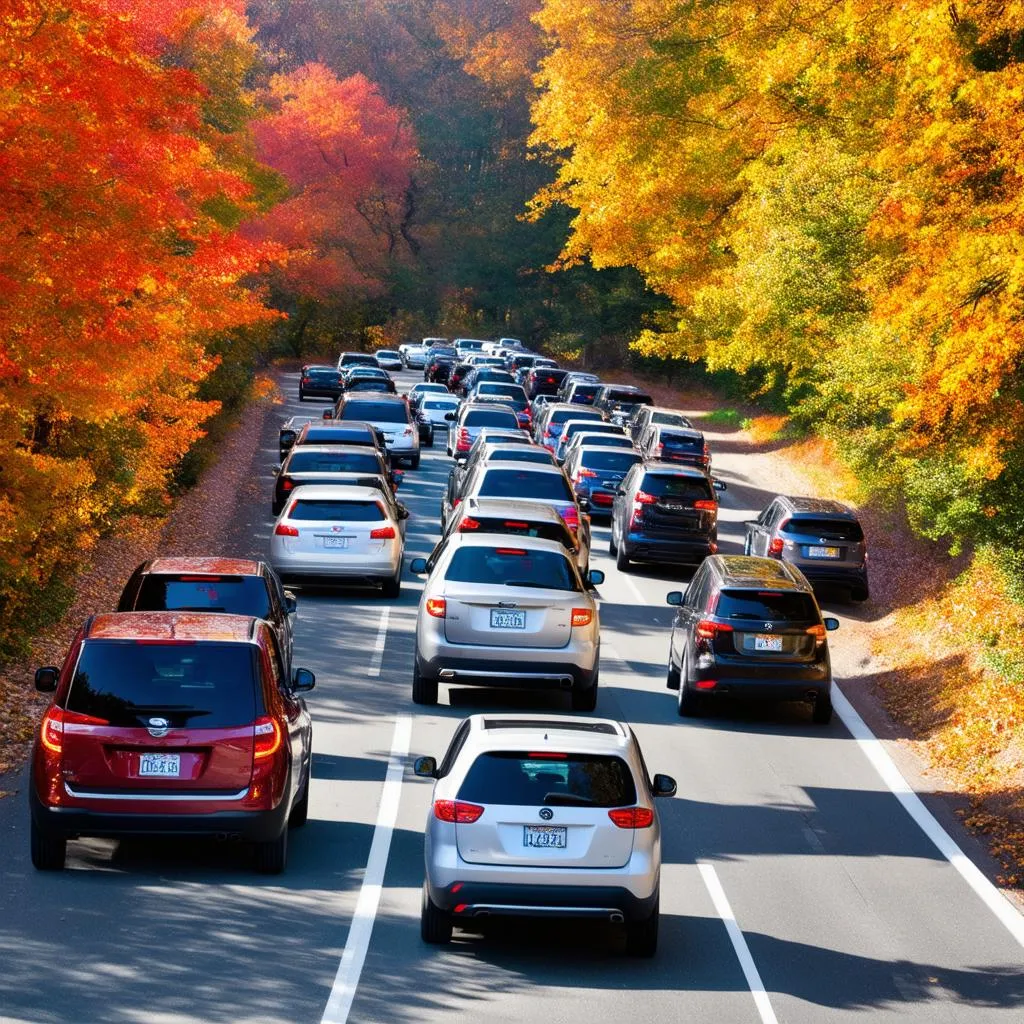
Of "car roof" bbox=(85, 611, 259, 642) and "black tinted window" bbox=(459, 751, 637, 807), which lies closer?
"black tinted window" bbox=(459, 751, 637, 807)

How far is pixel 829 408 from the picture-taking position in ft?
111

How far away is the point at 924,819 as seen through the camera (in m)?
15.0

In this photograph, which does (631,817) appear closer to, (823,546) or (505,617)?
(505,617)

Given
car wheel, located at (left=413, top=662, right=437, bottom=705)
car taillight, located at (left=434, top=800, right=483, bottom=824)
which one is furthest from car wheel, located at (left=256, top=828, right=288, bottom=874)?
car wheel, located at (left=413, top=662, right=437, bottom=705)

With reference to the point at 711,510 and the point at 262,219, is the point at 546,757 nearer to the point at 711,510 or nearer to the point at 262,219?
the point at 711,510

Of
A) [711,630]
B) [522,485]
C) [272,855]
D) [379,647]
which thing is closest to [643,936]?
[272,855]

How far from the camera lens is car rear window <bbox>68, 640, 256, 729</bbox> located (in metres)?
11.1

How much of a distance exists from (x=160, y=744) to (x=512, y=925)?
258 cm

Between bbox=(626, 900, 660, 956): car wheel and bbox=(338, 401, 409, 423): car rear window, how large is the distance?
30487 mm

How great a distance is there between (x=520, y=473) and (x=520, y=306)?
74.2 m

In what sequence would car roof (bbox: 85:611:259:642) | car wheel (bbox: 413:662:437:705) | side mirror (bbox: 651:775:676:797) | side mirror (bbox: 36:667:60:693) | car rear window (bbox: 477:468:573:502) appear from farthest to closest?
1. car rear window (bbox: 477:468:573:502)
2. car wheel (bbox: 413:662:437:705)
3. side mirror (bbox: 36:667:60:693)
4. car roof (bbox: 85:611:259:642)
5. side mirror (bbox: 651:775:676:797)

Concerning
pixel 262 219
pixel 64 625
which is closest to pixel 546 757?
pixel 64 625

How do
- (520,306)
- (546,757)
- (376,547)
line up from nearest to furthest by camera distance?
(546,757)
(376,547)
(520,306)

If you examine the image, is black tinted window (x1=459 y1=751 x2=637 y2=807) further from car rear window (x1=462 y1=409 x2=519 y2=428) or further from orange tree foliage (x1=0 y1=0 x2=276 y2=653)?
car rear window (x1=462 y1=409 x2=519 y2=428)
